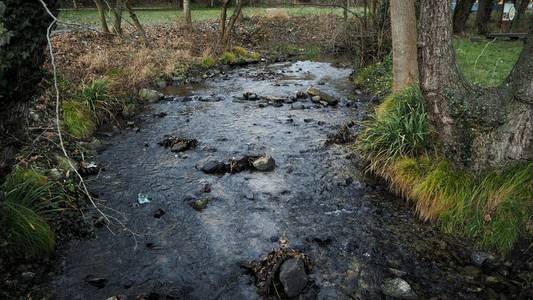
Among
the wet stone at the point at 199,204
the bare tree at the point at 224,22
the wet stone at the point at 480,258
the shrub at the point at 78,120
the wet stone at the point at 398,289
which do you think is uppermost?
the bare tree at the point at 224,22

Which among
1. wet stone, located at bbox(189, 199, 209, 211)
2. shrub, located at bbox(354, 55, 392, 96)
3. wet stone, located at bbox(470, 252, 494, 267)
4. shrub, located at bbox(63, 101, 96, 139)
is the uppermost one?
shrub, located at bbox(354, 55, 392, 96)

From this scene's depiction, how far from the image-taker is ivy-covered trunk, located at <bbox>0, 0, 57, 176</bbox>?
3086 millimetres

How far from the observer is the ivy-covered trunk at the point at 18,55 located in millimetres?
3086

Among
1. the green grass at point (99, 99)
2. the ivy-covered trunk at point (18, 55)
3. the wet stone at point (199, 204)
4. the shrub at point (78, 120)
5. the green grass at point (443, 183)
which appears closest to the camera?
the ivy-covered trunk at point (18, 55)

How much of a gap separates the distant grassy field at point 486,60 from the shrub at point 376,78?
1976 millimetres

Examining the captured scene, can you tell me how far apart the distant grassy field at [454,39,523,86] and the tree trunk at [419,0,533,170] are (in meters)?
2.27

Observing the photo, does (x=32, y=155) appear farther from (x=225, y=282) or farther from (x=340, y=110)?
(x=340, y=110)

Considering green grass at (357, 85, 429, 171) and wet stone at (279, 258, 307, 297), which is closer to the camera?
wet stone at (279, 258, 307, 297)

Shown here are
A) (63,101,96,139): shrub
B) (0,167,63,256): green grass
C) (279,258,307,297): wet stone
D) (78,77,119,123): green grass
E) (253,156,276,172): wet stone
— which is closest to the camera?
(279,258,307,297): wet stone

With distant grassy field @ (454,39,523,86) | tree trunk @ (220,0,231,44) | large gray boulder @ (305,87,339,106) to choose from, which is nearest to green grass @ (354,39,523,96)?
distant grassy field @ (454,39,523,86)

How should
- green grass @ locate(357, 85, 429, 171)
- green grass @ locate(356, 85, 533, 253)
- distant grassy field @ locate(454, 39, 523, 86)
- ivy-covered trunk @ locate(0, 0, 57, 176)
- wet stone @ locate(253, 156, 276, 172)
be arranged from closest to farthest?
ivy-covered trunk @ locate(0, 0, 57, 176) → green grass @ locate(356, 85, 533, 253) → green grass @ locate(357, 85, 429, 171) → wet stone @ locate(253, 156, 276, 172) → distant grassy field @ locate(454, 39, 523, 86)

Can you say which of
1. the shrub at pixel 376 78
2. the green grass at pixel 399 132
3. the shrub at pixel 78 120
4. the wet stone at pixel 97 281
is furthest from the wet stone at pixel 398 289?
the shrub at pixel 376 78

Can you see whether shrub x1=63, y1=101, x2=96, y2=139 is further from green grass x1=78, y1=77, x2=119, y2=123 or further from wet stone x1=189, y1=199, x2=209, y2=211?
wet stone x1=189, y1=199, x2=209, y2=211

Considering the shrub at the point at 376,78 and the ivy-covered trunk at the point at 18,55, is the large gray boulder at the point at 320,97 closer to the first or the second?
the shrub at the point at 376,78
